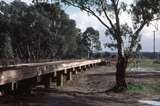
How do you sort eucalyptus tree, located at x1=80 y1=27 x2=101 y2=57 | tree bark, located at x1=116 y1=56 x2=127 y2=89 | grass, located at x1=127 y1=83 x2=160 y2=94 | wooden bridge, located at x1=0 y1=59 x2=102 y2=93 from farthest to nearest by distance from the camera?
eucalyptus tree, located at x1=80 y1=27 x2=101 y2=57 < tree bark, located at x1=116 y1=56 x2=127 y2=89 < grass, located at x1=127 y1=83 x2=160 y2=94 < wooden bridge, located at x1=0 y1=59 x2=102 y2=93

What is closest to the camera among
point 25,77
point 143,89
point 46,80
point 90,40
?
point 25,77

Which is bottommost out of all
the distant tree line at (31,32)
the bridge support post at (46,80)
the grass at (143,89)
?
the grass at (143,89)

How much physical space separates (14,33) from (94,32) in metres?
53.4

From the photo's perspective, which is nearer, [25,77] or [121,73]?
[25,77]

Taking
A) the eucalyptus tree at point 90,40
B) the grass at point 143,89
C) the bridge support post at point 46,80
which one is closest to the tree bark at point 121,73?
the grass at point 143,89

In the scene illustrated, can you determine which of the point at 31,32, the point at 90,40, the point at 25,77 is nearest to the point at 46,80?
the point at 25,77

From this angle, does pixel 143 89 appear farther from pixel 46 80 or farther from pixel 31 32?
pixel 31 32

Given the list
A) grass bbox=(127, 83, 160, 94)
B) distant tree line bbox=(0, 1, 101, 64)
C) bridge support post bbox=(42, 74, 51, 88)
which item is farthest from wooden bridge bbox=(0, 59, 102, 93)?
distant tree line bbox=(0, 1, 101, 64)

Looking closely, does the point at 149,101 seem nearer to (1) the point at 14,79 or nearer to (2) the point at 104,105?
(2) the point at 104,105

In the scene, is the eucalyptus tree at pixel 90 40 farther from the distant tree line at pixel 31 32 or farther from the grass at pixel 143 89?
the grass at pixel 143 89

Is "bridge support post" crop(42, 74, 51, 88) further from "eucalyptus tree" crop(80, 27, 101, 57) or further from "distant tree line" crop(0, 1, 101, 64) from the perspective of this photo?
"eucalyptus tree" crop(80, 27, 101, 57)

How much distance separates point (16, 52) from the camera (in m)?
86.3

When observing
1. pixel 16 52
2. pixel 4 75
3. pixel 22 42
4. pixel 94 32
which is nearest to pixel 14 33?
pixel 22 42

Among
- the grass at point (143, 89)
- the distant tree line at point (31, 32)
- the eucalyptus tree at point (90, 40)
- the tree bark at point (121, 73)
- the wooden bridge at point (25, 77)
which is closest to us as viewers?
the wooden bridge at point (25, 77)
